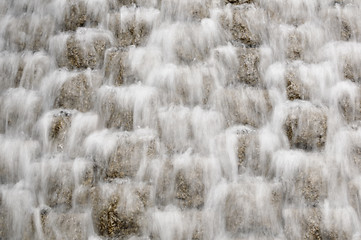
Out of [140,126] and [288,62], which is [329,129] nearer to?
[288,62]

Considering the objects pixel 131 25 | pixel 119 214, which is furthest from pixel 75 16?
pixel 119 214

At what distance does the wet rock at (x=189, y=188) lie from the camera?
8.67 ft

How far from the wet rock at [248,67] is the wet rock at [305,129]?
12.3 inches

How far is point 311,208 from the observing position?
2684 mm

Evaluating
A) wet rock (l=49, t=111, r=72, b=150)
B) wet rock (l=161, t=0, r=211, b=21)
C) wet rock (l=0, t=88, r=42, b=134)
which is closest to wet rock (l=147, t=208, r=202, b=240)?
wet rock (l=49, t=111, r=72, b=150)

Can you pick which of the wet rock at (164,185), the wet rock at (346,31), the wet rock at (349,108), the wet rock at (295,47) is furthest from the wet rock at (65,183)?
the wet rock at (346,31)

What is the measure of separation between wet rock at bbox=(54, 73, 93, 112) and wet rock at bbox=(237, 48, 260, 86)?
959mm

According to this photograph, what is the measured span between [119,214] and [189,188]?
43cm

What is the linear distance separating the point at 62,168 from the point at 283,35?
164 cm

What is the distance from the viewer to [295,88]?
289 centimetres

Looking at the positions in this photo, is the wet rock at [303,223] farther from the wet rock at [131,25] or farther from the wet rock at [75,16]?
the wet rock at [75,16]

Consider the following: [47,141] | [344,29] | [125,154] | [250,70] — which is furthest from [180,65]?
[344,29]

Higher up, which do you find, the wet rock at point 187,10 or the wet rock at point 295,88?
the wet rock at point 187,10

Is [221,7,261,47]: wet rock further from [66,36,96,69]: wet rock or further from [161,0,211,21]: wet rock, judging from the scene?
[66,36,96,69]: wet rock
